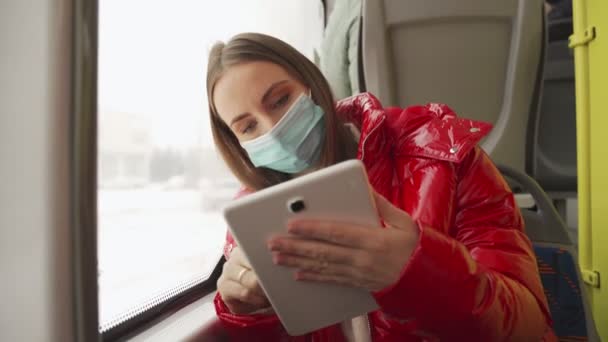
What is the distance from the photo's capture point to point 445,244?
405mm

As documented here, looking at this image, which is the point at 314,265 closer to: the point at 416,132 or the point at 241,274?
the point at 241,274

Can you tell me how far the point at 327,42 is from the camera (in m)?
1.37

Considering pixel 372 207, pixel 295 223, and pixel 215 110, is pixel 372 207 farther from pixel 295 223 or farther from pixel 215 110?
pixel 215 110

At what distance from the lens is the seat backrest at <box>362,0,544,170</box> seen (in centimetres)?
106

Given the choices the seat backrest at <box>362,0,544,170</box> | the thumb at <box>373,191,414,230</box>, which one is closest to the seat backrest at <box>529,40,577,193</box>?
the seat backrest at <box>362,0,544,170</box>

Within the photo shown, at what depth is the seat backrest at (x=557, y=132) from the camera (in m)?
1.46

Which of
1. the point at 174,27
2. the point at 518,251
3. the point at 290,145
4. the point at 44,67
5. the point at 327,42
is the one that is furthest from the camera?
the point at 327,42

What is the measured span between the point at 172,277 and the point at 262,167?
41 centimetres

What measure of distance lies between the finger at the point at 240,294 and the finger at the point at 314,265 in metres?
0.18

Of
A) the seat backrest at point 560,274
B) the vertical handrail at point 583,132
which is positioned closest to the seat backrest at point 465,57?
the vertical handrail at point 583,132

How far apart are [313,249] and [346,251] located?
0.03 meters

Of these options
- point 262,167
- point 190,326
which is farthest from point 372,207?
point 190,326

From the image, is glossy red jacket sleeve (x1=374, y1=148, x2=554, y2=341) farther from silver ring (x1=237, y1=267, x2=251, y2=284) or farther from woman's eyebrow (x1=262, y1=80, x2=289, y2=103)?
woman's eyebrow (x1=262, y1=80, x2=289, y2=103)

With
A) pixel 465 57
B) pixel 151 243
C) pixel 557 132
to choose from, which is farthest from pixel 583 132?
pixel 151 243
